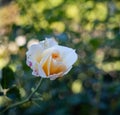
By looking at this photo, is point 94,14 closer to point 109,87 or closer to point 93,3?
point 93,3

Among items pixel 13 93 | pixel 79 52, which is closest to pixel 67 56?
pixel 13 93

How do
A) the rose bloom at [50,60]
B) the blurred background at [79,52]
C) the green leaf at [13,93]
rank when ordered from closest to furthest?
the rose bloom at [50,60]
the green leaf at [13,93]
the blurred background at [79,52]

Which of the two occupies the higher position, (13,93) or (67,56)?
(67,56)

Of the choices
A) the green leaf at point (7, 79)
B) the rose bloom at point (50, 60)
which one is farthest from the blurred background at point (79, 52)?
the rose bloom at point (50, 60)

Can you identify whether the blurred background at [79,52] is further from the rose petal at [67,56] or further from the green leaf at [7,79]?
the rose petal at [67,56]

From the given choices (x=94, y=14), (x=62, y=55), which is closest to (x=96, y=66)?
(x=94, y=14)

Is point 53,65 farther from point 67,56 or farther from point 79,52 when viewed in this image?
point 79,52
